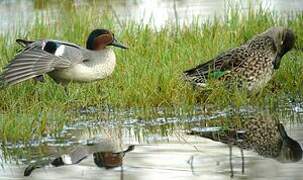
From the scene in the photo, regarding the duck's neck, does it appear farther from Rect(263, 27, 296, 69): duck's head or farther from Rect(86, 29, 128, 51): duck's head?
Rect(263, 27, 296, 69): duck's head

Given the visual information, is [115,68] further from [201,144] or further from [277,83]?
A: [201,144]

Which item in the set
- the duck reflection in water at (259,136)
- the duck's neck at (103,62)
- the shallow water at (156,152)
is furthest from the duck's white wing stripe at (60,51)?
the duck reflection in water at (259,136)

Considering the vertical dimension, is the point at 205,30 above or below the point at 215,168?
above

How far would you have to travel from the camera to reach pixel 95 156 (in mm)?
5914

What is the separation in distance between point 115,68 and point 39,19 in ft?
7.32

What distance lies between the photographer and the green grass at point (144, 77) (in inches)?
277

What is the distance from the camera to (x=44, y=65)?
7.50 m

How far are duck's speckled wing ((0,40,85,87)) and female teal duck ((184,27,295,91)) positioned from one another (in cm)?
87

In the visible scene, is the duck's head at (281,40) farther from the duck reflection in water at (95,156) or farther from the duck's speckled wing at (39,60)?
the duck reflection in water at (95,156)

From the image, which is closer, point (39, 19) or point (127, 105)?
A: point (127, 105)

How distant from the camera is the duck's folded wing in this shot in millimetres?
7352

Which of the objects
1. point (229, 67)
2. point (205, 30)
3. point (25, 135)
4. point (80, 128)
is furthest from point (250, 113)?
point (205, 30)

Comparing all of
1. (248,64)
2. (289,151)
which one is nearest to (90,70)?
(248,64)

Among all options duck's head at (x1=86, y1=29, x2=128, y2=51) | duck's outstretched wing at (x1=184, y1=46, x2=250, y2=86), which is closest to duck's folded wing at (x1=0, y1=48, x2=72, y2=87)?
duck's head at (x1=86, y1=29, x2=128, y2=51)
